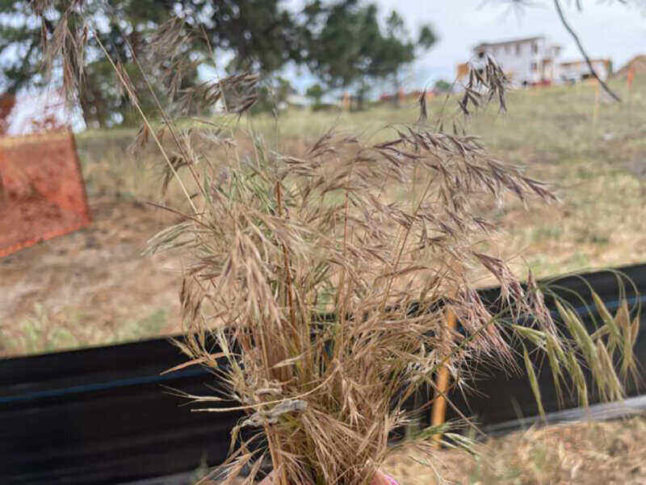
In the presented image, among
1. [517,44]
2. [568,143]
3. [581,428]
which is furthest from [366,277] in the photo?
[568,143]

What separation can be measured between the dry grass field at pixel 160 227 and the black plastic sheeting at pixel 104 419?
662 millimetres

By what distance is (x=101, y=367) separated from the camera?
7.48 feet

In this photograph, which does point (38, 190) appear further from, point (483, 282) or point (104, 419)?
point (483, 282)

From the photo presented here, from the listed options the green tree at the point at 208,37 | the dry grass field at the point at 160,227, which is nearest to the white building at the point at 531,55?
the dry grass field at the point at 160,227

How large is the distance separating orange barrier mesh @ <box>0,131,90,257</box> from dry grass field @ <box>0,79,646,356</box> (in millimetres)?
121

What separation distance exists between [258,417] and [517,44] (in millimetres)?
4901

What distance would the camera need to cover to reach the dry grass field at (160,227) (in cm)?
360

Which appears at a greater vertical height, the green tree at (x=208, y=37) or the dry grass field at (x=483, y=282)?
the green tree at (x=208, y=37)

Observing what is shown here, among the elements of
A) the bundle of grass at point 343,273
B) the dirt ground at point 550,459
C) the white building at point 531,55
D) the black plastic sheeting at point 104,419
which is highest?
the white building at point 531,55

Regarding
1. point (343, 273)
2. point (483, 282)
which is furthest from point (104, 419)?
point (483, 282)

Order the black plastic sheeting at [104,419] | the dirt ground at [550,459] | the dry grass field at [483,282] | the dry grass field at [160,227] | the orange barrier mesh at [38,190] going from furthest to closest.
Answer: the orange barrier mesh at [38,190] < the dry grass field at [160,227] < the dry grass field at [483,282] < the dirt ground at [550,459] < the black plastic sheeting at [104,419]

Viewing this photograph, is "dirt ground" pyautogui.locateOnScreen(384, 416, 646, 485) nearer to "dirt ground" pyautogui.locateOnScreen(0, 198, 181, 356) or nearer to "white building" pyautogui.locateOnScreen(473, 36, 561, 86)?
"dirt ground" pyautogui.locateOnScreen(0, 198, 181, 356)

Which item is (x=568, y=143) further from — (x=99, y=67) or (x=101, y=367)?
(x=101, y=367)

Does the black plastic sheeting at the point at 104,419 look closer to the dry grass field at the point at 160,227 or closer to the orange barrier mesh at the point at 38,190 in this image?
the dry grass field at the point at 160,227
